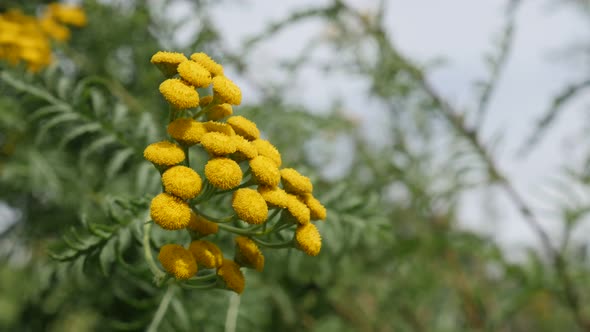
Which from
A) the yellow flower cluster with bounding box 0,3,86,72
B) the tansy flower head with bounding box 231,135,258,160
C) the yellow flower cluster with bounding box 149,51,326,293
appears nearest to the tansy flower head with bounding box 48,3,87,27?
the yellow flower cluster with bounding box 0,3,86,72

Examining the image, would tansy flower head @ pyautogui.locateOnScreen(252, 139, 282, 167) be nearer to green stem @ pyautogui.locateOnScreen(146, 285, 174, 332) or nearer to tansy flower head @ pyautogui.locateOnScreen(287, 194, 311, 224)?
tansy flower head @ pyautogui.locateOnScreen(287, 194, 311, 224)

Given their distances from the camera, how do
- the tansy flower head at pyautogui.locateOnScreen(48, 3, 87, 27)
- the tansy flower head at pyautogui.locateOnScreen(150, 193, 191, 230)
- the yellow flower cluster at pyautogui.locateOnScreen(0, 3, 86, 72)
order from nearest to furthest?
1. the tansy flower head at pyautogui.locateOnScreen(150, 193, 191, 230)
2. the yellow flower cluster at pyautogui.locateOnScreen(0, 3, 86, 72)
3. the tansy flower head at pyautogui.locateOnScreen(48, 3, 87, 27)

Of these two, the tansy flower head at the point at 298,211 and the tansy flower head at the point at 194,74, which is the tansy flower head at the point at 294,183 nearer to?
the tansy flower head at the point at 298,211

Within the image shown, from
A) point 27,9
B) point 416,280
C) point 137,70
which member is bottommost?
point 416,280

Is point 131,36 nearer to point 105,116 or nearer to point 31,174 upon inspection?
point 31,174

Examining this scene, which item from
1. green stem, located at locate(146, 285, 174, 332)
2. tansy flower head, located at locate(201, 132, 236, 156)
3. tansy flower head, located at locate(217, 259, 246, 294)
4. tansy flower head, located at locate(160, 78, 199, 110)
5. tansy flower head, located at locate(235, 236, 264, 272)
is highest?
tansy flower head, located at locate(160, 78, 199, 110)

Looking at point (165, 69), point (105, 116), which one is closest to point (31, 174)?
point (105, 116)
